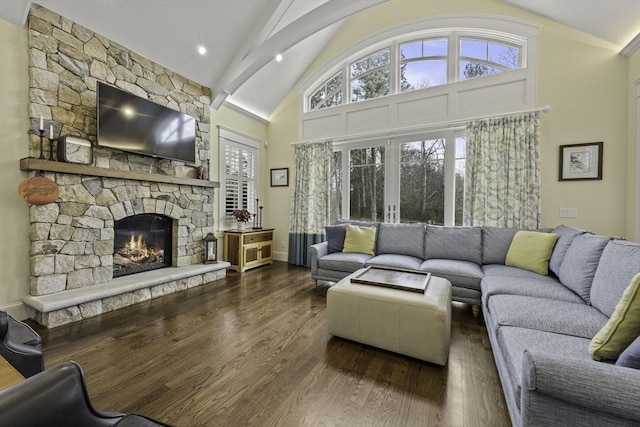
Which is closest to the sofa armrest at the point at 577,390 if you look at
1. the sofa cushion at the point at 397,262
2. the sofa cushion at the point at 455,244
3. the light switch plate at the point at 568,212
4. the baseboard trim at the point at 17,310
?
the sofa cushion at the point at 397,262

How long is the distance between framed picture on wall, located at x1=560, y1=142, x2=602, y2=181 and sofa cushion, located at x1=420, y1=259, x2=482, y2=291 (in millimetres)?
1771

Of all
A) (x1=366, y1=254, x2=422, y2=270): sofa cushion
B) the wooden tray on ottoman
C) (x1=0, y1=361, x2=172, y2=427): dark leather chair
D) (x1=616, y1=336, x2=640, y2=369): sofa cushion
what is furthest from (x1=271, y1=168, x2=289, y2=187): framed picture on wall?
(x1=616, y1=336, x2=640, y2=369): sofa cushion

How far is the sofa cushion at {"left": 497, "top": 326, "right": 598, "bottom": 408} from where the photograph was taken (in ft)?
4.10

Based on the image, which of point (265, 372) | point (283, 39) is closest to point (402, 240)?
point (265, 372)

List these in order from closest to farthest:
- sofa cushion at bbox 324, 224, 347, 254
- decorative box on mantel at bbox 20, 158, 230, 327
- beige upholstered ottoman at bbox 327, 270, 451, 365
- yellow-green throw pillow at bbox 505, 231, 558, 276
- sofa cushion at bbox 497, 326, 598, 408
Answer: sofa cushion at bbox 497, 326, 598, 408 → beige upholstered ottoman at bbox 327, 270, 451, 365 → decorative box on mantel at bbox 20, 158, 230, 327 → yellow-green throw pillow at bbox 505, 231, 558, 276 → sofa cushion at bbox 324, 224, 347, 254

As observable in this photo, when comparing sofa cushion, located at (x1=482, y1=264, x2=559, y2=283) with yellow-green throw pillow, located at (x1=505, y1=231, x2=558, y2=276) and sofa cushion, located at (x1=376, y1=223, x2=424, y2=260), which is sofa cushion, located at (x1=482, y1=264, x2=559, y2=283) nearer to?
yellow-green throw pillow, located at (x1=505, y1=231, x2=558, y2=276)

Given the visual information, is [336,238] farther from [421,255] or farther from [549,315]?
[549,315]

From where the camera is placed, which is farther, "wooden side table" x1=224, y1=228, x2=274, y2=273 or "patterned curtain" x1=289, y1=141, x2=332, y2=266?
"patterned curtain" x1=289, y1=141, x2=332, y2=266

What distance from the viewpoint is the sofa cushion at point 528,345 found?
4.10ft

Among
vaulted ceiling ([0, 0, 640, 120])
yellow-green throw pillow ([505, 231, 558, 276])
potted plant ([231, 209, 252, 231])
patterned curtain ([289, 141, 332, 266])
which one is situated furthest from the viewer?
patterned curtain ([289, 141, 332, 266])

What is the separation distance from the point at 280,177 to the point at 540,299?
183 inches

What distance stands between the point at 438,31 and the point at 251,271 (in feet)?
16.6

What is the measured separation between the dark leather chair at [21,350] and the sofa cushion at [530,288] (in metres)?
2.93

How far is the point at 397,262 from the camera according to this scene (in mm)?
3332
